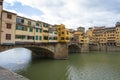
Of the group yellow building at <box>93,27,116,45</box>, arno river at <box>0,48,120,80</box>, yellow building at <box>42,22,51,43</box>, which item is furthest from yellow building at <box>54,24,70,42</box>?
yellow building at <box>93,27,116,45</box>

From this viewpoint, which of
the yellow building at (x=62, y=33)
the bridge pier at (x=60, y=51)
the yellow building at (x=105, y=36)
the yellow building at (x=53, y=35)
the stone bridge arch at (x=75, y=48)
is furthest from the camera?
the yellow building at (x=105, y=36)

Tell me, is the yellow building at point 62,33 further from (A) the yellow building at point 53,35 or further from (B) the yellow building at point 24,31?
(B) the yellow building at point 24,31

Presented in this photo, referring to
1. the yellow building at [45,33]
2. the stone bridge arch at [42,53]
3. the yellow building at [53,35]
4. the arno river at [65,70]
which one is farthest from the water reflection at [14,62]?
the yellow building at [53,35]

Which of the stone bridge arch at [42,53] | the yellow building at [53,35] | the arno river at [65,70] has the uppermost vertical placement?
the yellow building at [53,35]

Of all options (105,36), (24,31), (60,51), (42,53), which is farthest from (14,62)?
(105,36)

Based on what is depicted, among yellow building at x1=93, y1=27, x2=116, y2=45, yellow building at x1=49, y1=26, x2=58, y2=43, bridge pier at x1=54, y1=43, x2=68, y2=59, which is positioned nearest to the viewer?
yellow building at x1=49, y1=26, x2=58, y2=43

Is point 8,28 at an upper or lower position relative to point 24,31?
upper

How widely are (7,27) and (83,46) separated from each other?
214 feet

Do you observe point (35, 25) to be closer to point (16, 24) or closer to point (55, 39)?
point (16, 24)

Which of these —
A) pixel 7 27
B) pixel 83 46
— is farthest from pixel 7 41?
pixel 83 46

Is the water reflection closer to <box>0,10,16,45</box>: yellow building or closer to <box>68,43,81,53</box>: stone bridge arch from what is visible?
<box>0,10,16,45</box>: yellow building

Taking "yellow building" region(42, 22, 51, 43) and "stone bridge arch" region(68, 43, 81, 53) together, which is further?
"stone bridge arch" region(68, 43, 81, 53)

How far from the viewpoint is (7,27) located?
33156 mm

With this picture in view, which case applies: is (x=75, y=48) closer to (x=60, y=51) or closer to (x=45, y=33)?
(x=60, y=51)
